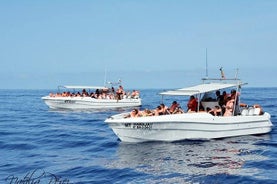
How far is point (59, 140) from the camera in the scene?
73.9 feet

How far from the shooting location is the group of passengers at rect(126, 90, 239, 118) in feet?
65.8

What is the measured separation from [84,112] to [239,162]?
25.6m

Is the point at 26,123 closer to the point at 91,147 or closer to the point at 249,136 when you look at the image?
the point at 91,147

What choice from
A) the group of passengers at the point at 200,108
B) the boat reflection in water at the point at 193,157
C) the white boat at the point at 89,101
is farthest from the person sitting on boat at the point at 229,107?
the white boat at the point at 89,101

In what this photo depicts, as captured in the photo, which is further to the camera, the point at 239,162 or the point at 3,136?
the point at 3,136

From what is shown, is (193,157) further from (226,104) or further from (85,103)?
(85,103)

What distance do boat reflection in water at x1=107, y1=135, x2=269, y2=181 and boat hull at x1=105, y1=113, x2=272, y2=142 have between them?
32 cm

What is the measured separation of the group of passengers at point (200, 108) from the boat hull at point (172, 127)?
614mm

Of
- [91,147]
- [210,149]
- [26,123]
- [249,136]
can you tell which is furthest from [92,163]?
[26,123]

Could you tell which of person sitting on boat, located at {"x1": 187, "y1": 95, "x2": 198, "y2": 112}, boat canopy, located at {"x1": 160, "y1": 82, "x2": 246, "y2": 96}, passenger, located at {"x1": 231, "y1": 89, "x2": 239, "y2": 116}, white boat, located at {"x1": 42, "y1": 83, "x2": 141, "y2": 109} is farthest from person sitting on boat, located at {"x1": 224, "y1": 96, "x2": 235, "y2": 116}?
white boat, located at {"x1": 42, "y1": 83, "x2": 141, "y2": 109}

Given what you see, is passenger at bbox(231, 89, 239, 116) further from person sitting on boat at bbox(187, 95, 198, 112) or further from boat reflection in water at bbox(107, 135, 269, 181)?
person sitting on boat at bbox(187, 95, 198, 112)

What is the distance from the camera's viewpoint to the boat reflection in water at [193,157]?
1452 cm

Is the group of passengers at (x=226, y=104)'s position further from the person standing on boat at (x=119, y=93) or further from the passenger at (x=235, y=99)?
the person standing on boat at (x=119, y=93)

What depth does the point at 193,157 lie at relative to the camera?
16.7 m
